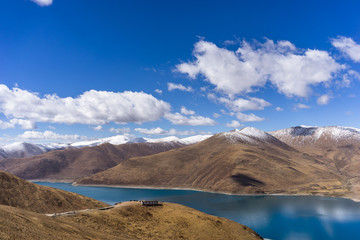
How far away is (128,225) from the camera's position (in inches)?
2618

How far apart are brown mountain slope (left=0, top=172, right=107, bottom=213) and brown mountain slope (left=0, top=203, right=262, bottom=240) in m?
25.8

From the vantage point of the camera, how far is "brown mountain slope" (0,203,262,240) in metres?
41.4

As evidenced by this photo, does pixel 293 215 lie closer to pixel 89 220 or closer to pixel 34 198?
pixel 89 220

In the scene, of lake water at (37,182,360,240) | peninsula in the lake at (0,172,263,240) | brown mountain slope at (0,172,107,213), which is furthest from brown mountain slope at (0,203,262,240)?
lake water at (37,182,360,240)

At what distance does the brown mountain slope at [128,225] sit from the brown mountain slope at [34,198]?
2577 centimetres

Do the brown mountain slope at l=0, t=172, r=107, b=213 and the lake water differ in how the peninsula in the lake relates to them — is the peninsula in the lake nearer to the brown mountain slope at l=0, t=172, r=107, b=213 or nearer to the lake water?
the brown mountain slope at l=0, t=172, r=107, b=213

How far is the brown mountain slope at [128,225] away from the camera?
136ft

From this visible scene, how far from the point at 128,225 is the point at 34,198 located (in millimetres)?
39977

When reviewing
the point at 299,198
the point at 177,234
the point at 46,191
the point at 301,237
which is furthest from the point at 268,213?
the point at 46,191

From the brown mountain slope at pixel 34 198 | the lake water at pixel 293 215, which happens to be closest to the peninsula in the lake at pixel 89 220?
the brown mountain slope at pixel 34 198

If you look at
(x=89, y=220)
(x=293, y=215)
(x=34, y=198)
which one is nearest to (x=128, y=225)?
(x=89, y=220)

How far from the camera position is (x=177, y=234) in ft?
226

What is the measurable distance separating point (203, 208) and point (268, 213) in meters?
36.7

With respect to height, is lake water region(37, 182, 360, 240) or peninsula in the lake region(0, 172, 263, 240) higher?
peninsula in the lake region(0, 172, 263, 240)
